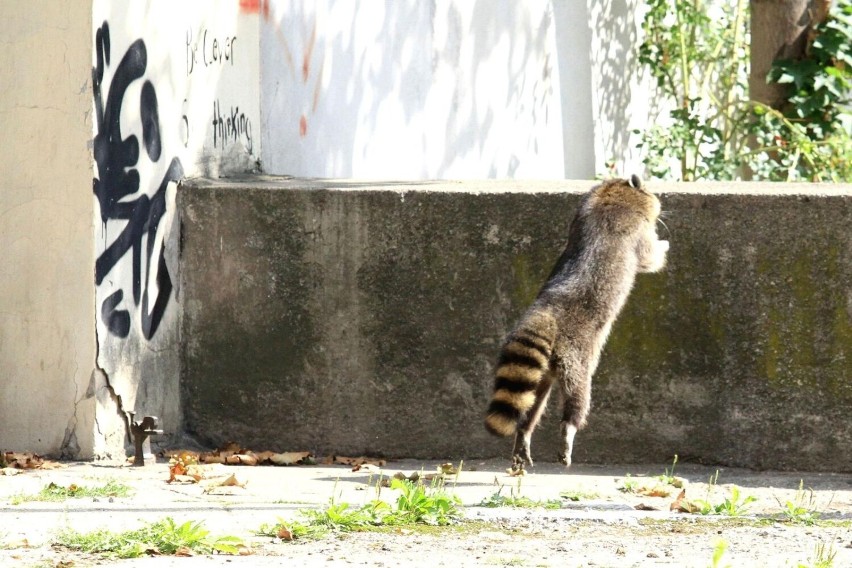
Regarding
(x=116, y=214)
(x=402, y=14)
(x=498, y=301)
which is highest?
(x=402, y=14)

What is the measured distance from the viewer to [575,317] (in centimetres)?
666

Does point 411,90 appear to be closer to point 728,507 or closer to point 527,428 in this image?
point 527,428

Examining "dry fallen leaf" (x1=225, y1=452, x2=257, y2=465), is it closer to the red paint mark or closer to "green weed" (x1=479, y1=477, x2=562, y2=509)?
"green weed" (x1=479, y1=477, x2=562, y2=509)

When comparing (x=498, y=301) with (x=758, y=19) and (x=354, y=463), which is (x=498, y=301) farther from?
(x=758, y=19)

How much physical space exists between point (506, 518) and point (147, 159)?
2914 millimetres

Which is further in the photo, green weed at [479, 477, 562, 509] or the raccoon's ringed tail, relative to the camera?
the raccoon's ringed tail

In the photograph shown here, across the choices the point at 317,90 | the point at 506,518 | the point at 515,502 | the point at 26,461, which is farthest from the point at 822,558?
the point at 317,90

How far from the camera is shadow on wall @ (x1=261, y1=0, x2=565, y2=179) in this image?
8977mm

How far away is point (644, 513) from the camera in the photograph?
6148 millimetres

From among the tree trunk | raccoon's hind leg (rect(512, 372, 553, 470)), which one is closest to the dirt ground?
raccoon's hind leg (rect(512, 372, 553, 470))

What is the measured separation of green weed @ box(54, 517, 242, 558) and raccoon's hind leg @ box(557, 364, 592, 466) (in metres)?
2.11

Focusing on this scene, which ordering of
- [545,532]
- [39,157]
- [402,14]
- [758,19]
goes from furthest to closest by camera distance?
[758,19]
[402,14]
[39,157]
[545,532]

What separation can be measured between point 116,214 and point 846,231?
3932 millimetres

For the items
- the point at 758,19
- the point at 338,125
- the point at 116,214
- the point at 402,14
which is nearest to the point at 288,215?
the point at 116,214
